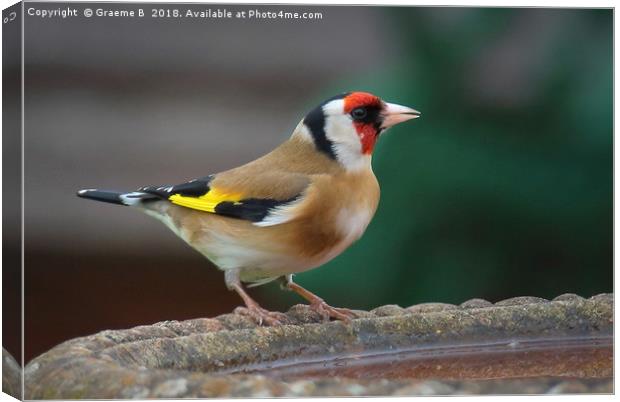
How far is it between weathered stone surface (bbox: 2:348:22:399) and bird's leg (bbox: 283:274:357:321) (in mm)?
1298

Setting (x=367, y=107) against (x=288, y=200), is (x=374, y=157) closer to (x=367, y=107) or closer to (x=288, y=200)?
(x=367, y=107)

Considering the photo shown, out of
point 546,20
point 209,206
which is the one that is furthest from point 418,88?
point 209,206

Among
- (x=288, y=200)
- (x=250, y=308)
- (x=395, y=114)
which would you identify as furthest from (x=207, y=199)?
(x=395, y=114)

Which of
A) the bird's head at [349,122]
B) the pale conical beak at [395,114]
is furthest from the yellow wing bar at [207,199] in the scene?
the pale conical beak at [395,114]

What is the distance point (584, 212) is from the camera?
17.4ft

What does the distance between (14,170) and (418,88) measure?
180cm

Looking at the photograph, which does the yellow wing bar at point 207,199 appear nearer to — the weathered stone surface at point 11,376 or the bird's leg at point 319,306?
the bird's leg at point 319,306

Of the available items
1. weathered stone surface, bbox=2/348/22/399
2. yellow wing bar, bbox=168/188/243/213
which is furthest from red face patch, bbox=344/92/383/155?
weathered stone surface, bbox=2/348/22/399

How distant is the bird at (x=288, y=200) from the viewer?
4996mm

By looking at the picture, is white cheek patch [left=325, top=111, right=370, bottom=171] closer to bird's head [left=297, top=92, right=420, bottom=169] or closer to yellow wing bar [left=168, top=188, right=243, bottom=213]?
bird's head [left=297, top=92, right=420, bottom=169]

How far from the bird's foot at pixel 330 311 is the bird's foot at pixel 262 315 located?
0.58ft

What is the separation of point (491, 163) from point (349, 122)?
69 centimetres

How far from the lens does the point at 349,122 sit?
510 centimetres

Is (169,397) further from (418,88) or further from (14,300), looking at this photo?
(418,88)
